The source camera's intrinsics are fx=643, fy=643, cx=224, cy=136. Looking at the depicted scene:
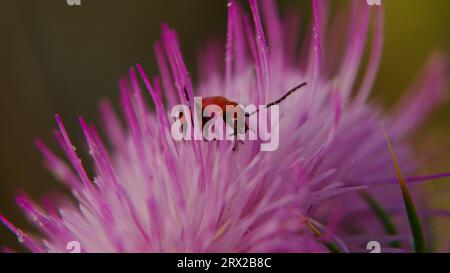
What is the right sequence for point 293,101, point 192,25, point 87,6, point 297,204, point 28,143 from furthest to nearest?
point 28,143 < point 192,25 < point 87,6 < point 293,101 < point 297,204

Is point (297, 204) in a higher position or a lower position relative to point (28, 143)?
lower

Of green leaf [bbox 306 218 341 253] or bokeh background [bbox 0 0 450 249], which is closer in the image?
green leaf [bbox 306 218 341 253]

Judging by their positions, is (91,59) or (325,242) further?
(91,59)

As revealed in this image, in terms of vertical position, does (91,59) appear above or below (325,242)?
above

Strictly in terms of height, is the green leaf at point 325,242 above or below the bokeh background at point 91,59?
below

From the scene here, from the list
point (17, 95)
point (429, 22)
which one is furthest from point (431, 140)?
point (17, 95)

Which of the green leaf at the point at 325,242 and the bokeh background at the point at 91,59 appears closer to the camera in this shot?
the green leaf at the point at 325,242
